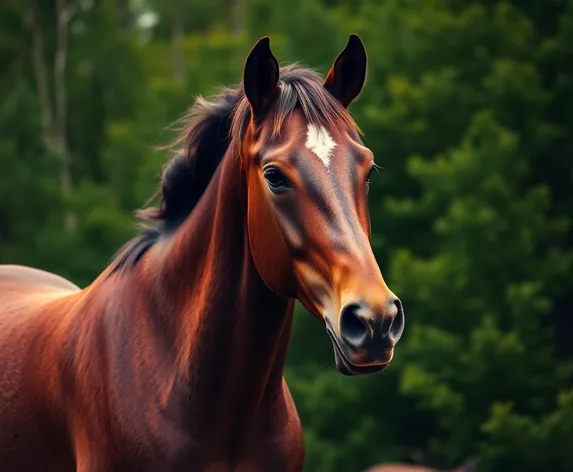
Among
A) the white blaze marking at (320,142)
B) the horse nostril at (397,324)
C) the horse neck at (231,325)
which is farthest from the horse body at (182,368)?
the horse nostril at (397,324)

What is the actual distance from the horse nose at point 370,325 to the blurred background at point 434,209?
11.3 m

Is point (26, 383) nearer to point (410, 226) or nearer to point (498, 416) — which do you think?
point (498, 416)

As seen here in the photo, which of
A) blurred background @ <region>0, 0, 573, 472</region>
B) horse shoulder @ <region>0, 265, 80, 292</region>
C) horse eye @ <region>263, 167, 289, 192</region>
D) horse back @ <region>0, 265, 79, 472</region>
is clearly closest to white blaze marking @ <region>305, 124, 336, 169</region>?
horse eye @ <region>263, 167, 289, 192</region>

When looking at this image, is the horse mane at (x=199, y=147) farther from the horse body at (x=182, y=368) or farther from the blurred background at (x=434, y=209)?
the blurred background at (x=434, y=209)

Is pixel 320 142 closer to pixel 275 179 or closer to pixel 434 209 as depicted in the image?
pixel 275 179

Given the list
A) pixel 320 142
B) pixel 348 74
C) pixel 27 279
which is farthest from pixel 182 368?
pixel 27 279

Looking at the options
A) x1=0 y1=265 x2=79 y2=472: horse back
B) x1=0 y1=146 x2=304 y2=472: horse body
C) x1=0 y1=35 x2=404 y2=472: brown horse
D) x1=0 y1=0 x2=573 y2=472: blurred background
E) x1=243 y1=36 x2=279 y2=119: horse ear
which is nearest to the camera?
x1=0 y1=35 x2=404 y2=472: brown horse

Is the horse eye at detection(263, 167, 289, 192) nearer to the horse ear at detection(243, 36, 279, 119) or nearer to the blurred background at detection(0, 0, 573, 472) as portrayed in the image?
the horse ear at detection(243, 36, 279, 119)

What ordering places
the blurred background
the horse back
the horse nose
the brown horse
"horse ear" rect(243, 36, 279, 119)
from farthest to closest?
the blurred background < the horse back < "horse ear" rect(243, 36, 279, 119) < the brown horse < the horse nose

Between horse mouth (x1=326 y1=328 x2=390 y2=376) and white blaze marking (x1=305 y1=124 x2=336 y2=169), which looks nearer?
horse mouth (x1=326 y1=328 x2=390 y2=376)

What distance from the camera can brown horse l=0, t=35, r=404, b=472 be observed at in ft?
11.7

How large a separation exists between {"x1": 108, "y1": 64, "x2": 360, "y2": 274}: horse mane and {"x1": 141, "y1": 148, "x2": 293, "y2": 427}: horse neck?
259 mm

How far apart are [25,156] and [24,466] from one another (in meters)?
21.1

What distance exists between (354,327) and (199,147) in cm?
124
